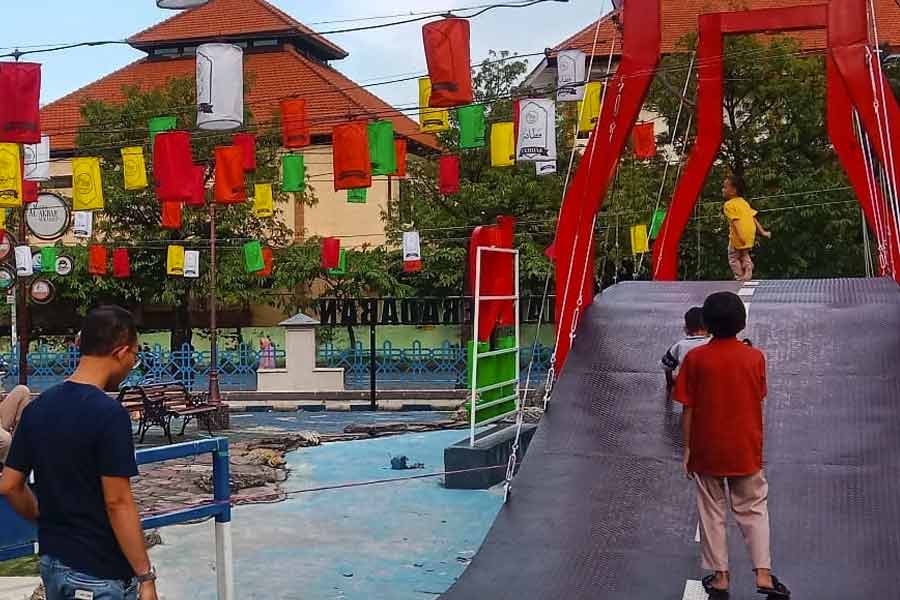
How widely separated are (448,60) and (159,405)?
22.4 ft

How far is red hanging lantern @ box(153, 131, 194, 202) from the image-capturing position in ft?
56.1

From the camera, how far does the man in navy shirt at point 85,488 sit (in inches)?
117

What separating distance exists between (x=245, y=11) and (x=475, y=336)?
1318 inches

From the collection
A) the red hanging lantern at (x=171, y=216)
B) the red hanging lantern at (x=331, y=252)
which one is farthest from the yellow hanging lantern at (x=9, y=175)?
the red hanging lantern at (x=331, y=252)

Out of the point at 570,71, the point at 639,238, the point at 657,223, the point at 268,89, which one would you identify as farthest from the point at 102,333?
the point at 268,89

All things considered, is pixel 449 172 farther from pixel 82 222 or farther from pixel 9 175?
pixel 82 222

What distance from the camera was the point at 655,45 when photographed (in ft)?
32.1

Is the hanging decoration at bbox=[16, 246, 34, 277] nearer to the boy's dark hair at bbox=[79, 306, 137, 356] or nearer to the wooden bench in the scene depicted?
the wooden bench

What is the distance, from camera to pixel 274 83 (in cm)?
3612

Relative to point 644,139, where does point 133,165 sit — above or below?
below

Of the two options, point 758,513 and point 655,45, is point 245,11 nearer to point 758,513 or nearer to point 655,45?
point 655,45

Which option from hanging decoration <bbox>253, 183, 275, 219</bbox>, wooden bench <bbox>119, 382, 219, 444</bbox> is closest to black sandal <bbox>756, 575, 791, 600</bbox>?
wooden bench <bbox>119, 382, 219, 444</bbox>

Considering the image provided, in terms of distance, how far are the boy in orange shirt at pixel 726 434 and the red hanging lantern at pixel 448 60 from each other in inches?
361

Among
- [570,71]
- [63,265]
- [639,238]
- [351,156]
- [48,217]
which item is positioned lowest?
[63,265]
